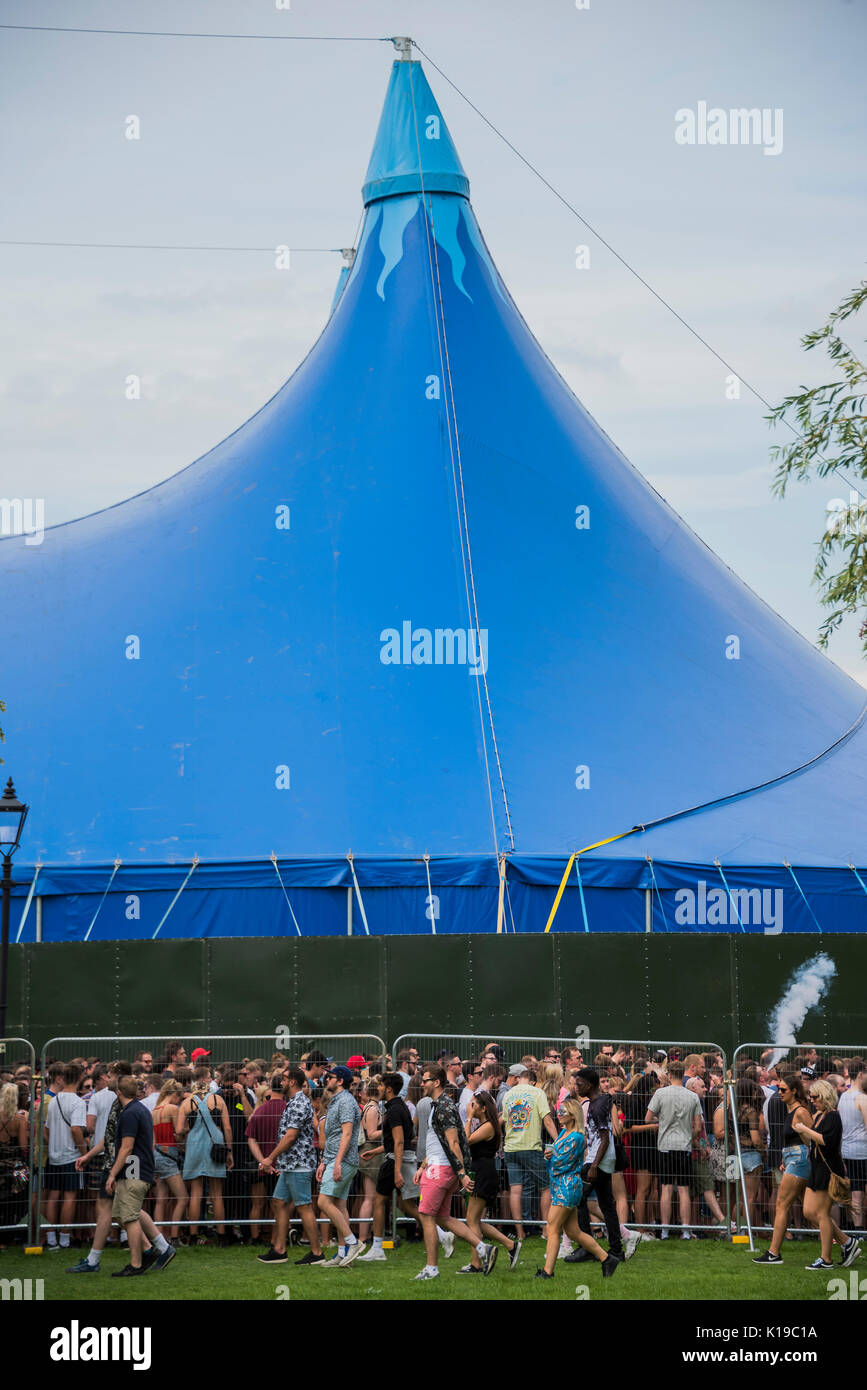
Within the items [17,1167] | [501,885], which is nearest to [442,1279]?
[17,1167]

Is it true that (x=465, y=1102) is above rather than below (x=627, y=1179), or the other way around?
above

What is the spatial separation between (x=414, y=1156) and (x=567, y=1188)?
1.77m

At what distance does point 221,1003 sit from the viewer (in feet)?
45.1

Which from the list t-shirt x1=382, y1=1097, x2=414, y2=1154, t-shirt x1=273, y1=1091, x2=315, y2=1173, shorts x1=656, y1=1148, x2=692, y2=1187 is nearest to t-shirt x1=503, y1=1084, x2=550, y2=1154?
t-shirt x1=382, y1=1097, x2=414, y2=1154

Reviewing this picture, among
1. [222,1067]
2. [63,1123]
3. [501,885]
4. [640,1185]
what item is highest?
[501,885]

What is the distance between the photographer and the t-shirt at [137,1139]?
33.0 ft

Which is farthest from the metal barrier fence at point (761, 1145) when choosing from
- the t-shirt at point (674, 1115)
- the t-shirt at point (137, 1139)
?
the t-shirt at point (137, 1139)

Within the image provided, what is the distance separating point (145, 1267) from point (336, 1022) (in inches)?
149

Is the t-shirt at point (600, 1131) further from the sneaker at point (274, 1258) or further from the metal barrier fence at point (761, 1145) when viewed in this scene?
the sneaker at point (274, 1258)

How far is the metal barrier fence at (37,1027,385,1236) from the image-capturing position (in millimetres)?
11094

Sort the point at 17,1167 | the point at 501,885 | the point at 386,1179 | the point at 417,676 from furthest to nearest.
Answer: the point at 417,676, the point at 501,885, the point at 17,1167, the point at 386,1179

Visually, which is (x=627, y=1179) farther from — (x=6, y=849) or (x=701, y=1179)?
(x=6, y=849)

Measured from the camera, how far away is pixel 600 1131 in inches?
393

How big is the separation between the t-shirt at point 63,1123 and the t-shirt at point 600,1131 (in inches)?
135
